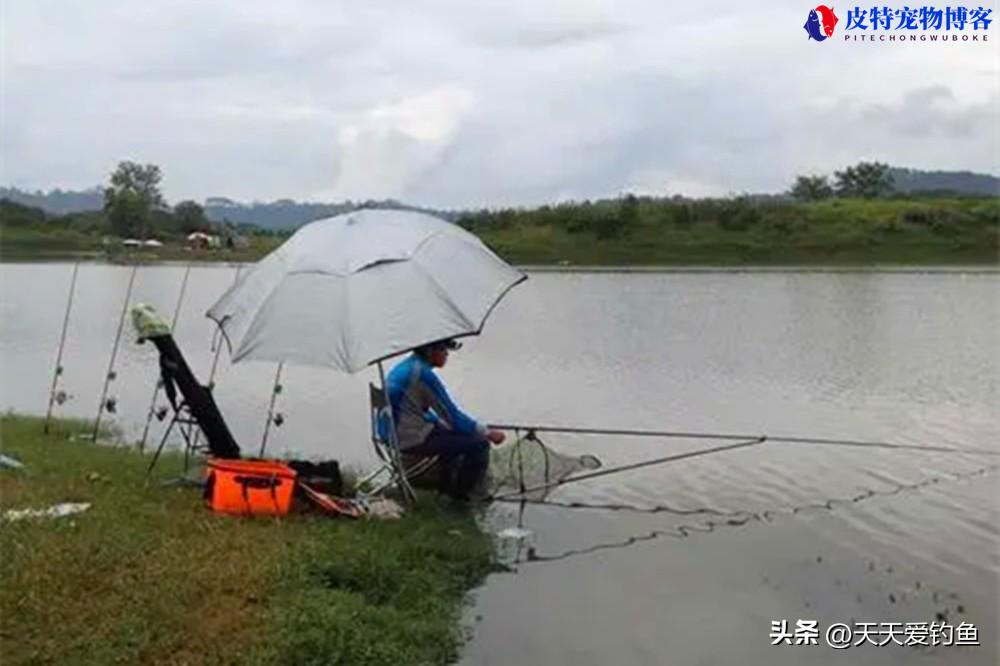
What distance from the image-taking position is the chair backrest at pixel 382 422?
30.8ft

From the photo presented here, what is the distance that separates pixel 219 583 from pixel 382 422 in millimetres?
2842

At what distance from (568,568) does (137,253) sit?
9484 mm

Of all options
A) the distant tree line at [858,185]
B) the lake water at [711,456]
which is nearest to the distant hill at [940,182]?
the distant tree line at [858,185]

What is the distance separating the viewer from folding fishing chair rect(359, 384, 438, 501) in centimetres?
934

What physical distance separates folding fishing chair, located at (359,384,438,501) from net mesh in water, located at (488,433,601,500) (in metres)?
0.81

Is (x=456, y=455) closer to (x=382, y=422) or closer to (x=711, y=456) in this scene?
(x=382, y=422)

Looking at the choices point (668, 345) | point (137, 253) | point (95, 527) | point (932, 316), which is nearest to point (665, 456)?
point (95, 527)

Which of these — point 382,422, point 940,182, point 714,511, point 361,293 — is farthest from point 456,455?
point 940,182

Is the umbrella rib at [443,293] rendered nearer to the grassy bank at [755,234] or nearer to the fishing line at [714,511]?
the fishing line at [714,511]

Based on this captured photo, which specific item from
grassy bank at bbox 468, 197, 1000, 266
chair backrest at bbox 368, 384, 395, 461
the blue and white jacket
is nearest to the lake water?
the blue and white jacket

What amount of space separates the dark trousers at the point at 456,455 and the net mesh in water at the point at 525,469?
1.55 ft

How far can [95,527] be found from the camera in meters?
7.91

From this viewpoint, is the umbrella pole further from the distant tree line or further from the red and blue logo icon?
the distant tree line

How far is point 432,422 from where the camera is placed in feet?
31.1
